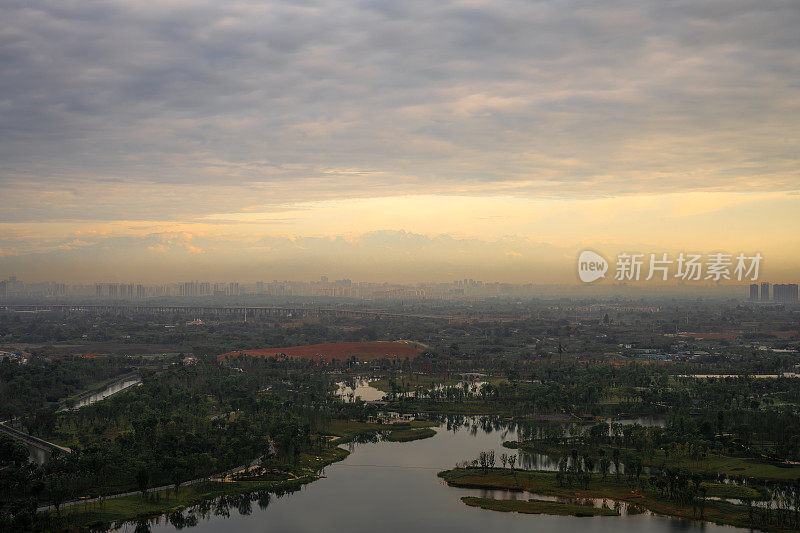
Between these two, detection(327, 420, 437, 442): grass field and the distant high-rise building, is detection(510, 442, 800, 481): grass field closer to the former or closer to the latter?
detection(327, 420, 437, 442): grass field

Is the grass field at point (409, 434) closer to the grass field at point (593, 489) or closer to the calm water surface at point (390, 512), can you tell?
the calm water surface at point (390, 512)

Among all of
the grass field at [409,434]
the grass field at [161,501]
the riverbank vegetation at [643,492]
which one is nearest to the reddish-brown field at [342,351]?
the grass field at [409,434]

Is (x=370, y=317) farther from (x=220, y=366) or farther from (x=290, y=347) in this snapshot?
(x=220, y=366)

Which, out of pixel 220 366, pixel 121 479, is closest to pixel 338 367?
pixel 220 366

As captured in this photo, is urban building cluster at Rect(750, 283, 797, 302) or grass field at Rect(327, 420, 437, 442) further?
urban building cluster at Rect(750, 283, 797, 302)

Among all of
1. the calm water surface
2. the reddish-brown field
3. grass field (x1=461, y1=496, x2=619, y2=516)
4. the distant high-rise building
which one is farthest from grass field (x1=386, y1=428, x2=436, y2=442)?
the distant high-rise building

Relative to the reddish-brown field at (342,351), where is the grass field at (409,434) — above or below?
below

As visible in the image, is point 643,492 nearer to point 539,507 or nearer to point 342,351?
point 539,507
